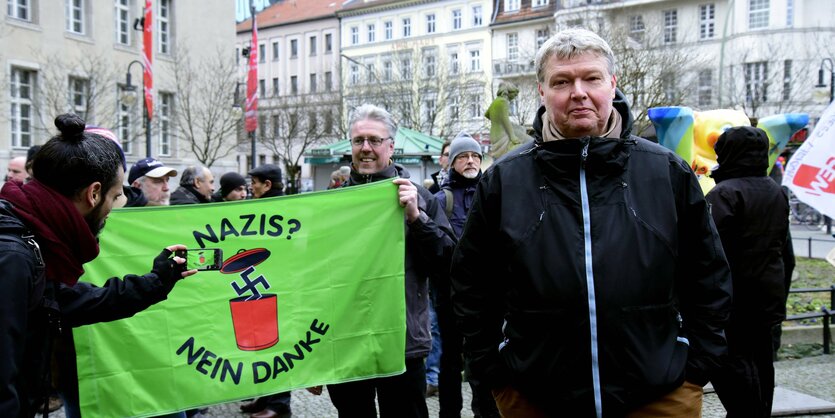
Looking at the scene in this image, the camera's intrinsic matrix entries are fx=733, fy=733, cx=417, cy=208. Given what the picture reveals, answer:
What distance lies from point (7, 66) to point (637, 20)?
90.5 ft

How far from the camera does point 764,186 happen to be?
4434 millimetres

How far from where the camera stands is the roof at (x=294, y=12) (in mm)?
76625

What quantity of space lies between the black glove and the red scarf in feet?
1.70

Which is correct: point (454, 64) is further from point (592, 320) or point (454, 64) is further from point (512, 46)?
point (592, 320)

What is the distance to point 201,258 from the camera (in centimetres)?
307

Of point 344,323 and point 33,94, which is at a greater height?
point 33,94

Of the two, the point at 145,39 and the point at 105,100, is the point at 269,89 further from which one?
the point at 145,39

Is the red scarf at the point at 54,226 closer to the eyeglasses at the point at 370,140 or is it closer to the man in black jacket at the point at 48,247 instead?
the man in black jacket at the point at 48,247

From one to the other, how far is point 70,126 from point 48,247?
431 mm

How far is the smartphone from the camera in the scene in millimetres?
3000

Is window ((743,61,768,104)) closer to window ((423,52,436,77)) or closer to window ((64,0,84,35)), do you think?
window ((423,52,436,77))

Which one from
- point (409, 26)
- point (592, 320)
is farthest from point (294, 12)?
point (592, 320)

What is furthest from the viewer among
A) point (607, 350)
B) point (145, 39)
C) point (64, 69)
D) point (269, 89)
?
point (269, 89)

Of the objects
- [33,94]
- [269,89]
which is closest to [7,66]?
[33,94]
